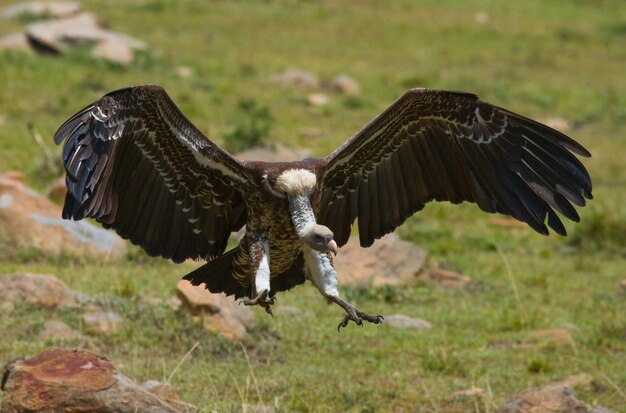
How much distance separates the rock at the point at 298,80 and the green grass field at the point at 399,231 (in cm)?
24

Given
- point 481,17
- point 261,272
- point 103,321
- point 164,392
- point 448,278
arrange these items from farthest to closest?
point 481,17
point 448,278
point 103,321
point 164,392
point 261,272

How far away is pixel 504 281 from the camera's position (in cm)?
1190

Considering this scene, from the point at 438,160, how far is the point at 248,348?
2.29 metres

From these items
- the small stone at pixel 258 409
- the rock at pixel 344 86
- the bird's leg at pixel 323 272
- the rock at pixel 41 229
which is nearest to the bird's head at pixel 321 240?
the bird's leg at pixel 323 272

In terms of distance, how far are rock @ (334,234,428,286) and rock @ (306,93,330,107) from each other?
658 cm

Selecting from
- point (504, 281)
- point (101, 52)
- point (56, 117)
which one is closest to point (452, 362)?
point (504, 281)

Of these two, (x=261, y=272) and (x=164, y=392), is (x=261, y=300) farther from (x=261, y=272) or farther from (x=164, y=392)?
(x=164, y=392)

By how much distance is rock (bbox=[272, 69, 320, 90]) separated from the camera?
19375 mm

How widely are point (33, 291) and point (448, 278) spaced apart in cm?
413

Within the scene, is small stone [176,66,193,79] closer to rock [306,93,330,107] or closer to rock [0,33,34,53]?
rock [306,93,330,107]

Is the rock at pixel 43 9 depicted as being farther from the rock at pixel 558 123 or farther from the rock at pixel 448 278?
the rock at pixel 448 278

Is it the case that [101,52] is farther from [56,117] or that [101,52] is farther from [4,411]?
[4,411]

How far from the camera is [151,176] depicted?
753 centimetres

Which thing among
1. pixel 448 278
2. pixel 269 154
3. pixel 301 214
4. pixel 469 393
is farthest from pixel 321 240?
pixel 269 154
